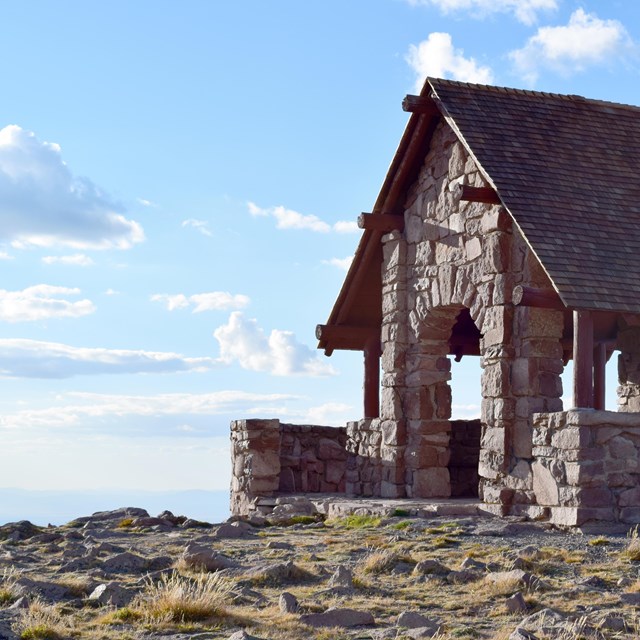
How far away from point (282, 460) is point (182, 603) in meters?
10.3

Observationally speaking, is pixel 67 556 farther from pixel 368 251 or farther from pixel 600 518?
pixel 368 251

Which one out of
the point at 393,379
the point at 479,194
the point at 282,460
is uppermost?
the point at 479,194

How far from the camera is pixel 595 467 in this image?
12016mm

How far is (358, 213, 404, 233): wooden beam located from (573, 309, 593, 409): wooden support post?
4.62 m

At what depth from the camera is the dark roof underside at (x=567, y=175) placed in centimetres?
1263

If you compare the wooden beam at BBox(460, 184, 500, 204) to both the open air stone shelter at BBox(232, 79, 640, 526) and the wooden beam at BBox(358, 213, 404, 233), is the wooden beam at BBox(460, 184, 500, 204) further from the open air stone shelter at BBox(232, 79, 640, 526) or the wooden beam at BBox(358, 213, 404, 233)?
the wooden beam at BBox(358, 213, 404, 233)

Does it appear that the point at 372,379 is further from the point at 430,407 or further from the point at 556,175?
the point at 556,175

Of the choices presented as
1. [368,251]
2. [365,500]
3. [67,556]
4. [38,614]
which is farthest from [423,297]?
[38,614]

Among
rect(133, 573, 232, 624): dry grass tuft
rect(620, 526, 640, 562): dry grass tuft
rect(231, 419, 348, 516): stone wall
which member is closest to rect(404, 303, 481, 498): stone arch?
rect(231, 419, 348, 516): stone wall

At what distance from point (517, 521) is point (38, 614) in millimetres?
6898

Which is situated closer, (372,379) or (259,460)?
(259,460)

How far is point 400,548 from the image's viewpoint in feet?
33.7

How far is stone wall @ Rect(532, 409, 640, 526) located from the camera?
1198cm

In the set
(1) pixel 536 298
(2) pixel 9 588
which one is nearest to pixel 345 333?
(1) pixel 536 298
